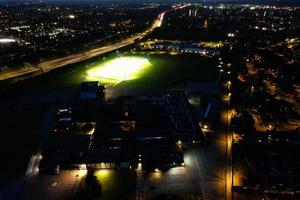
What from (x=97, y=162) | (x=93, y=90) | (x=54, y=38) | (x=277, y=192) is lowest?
(x=277, y=192)

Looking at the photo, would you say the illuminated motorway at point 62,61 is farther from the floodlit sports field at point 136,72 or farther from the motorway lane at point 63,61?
the floodlit sports field at point 136,72

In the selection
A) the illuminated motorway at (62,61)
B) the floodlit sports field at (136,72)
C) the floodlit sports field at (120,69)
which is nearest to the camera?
the floodlit sports field at (136,72)

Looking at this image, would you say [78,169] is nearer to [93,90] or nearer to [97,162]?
[97,162]

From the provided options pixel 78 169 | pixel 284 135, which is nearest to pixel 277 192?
pixel 284 135

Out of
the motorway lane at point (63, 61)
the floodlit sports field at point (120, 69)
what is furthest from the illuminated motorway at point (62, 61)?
the floodlit sports field at point (120, 69)

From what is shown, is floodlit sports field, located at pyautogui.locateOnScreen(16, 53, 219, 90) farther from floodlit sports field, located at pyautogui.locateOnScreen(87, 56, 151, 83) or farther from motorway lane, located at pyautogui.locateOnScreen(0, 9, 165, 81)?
motorway lane, located at pyautogui.locateOnScreen(0, 9, 165, 81)

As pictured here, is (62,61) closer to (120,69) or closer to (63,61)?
(63,61)

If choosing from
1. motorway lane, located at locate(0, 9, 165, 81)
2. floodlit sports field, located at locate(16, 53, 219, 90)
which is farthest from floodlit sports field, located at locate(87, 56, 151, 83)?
motorway lane, located at locate(0, 9, 165, 81)

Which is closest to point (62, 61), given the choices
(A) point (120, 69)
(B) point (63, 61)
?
(B) point (63, 61)
